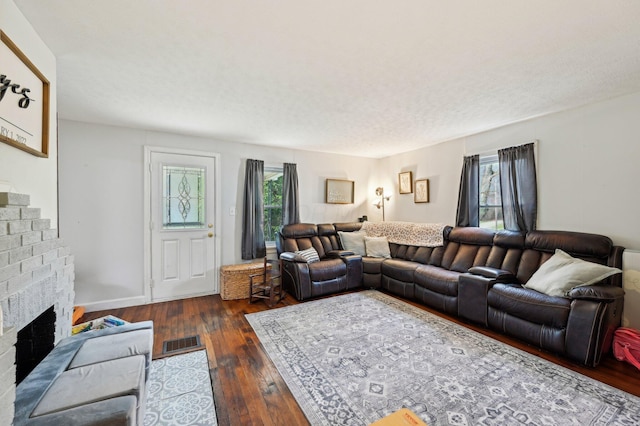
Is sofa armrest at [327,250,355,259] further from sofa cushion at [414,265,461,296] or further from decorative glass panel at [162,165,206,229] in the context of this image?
decorative glass panel at [162,165,206,229]

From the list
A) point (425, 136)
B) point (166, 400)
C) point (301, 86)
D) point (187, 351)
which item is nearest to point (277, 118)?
point (301, 86)

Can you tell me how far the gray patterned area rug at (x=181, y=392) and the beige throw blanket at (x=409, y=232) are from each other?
331cm

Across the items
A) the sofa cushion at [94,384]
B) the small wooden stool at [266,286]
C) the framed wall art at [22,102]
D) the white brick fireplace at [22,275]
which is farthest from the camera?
the small wooden stool at [266,286]

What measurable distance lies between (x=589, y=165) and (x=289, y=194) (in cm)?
387

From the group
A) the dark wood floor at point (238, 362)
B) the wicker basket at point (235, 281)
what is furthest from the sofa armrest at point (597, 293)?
the wicker basket at point (235, 281)

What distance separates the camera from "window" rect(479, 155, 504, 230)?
374cm

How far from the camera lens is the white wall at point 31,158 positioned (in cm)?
138

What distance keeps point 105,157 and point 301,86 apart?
2842 millimetres

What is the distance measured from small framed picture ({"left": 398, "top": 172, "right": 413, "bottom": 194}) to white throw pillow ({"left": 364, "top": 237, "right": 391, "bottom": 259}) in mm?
1021

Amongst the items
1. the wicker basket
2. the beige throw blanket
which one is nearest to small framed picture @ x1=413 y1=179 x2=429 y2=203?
the beige throw blanket

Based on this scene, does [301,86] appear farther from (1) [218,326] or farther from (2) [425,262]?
(2) [425,262]

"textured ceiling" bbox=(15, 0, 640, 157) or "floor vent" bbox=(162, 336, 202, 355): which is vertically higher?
"textured ceiling" bbox=(15, 0, 640, 157)

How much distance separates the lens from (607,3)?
1422 mm

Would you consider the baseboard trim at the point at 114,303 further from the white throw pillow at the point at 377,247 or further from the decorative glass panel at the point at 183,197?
the white throw pillow at the point at 377,247
